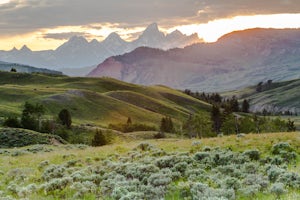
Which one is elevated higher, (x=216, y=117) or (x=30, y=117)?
(x=30, y=117)

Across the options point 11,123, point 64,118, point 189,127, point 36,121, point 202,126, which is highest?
point 64,118

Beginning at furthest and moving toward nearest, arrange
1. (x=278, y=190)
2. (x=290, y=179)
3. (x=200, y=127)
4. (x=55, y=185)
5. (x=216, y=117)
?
(x=216, y=117)
(x=200, y=127)
(x=55, y=185)
(x=290, y=179)
(x=278, y=190)

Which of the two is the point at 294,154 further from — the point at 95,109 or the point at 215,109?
the point at 95,109

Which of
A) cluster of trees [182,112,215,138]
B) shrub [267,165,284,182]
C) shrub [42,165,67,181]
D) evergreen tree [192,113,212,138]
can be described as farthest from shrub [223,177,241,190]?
evergreen tree [192,113,212,138]

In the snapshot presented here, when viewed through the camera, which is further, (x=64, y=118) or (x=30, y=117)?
(x=64, y=118)

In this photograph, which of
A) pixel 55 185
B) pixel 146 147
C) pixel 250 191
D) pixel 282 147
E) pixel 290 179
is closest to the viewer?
pixel 250 191

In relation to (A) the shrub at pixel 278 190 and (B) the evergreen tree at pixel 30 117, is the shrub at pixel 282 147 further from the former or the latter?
(B) the evergreen tree at pixel 30 117

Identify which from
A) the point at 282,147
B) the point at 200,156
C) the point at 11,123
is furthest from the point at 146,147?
the point at 11,123

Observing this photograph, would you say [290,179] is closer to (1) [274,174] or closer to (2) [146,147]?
(1) [274,174]

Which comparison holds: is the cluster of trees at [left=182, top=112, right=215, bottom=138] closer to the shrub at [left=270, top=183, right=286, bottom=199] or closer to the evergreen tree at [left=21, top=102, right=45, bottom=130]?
the evergreen tree at [left=21, top=102, right=45, bottom=130]

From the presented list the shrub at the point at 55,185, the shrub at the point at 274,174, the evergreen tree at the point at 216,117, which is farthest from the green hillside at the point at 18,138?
the evergreen tree at the point at 216,117

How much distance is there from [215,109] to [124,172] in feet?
429

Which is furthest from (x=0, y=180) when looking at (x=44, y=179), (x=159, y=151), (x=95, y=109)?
(x=95, y=109)

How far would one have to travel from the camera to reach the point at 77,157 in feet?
103
